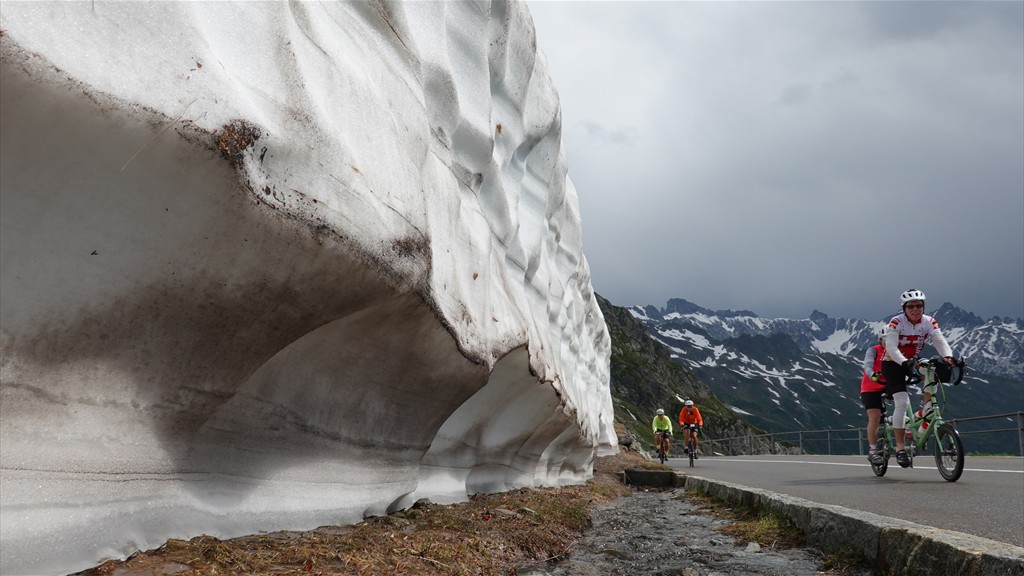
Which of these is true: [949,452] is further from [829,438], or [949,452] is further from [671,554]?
[829,438]

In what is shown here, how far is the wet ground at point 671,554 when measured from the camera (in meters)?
3.41

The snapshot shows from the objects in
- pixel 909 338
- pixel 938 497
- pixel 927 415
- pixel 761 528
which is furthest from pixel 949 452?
pixel 761 528

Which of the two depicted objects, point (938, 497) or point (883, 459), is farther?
point (883, 459)

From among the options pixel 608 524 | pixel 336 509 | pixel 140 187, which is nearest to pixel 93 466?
pixel 140 187

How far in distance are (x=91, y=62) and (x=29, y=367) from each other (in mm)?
791

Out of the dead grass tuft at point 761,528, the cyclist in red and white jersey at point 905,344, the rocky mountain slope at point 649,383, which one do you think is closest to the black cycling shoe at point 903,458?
the cyclist in red and white jersey at point 905,344

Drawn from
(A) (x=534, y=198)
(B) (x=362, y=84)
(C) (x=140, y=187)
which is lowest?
(C) (x=140, y=187)

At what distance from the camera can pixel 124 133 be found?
1.81 meters

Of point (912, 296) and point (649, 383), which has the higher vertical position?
point (649, 383)

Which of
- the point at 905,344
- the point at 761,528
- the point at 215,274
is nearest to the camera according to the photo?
the point at 215,274

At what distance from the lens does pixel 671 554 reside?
396cm

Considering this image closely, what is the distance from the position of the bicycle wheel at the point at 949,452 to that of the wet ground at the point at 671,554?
3.95m

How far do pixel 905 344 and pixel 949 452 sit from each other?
4.28ft

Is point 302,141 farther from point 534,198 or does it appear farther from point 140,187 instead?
point 534,198
